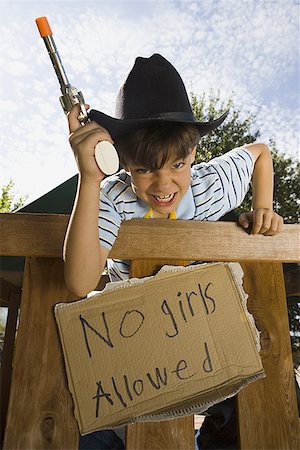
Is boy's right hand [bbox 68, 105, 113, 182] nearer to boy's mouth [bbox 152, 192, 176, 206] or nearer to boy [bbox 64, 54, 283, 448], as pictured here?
boy [bbox 64, 54, 283, 448]

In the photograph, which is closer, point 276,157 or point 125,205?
point 125,205

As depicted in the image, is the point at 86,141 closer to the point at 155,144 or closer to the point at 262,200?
the point at 155,144

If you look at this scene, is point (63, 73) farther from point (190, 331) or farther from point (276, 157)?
point (276, 157)

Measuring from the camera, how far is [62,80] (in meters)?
0.86

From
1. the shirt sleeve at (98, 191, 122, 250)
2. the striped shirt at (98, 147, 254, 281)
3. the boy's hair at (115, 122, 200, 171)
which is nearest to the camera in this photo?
the shirt sleeve at (98, 191, 122, 250)

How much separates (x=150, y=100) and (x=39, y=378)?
26.0 inches

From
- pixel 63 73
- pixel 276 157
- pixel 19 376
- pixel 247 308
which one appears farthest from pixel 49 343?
pixel 276 157

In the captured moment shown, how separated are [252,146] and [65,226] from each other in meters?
0.75

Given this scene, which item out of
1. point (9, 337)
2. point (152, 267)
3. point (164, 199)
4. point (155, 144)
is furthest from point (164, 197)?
point (9, 337)

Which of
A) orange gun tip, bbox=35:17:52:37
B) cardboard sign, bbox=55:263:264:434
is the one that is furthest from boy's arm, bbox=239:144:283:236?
orange gun tip, bbox=35:17:52:37

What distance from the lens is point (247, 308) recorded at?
0.96 m

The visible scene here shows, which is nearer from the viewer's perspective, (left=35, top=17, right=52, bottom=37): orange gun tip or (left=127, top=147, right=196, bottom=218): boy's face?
(left=35, top=17, right=52, bottom=37): orange gun tip

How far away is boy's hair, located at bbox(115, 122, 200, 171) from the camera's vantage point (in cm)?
107

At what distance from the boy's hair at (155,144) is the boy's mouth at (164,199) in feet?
0.29
